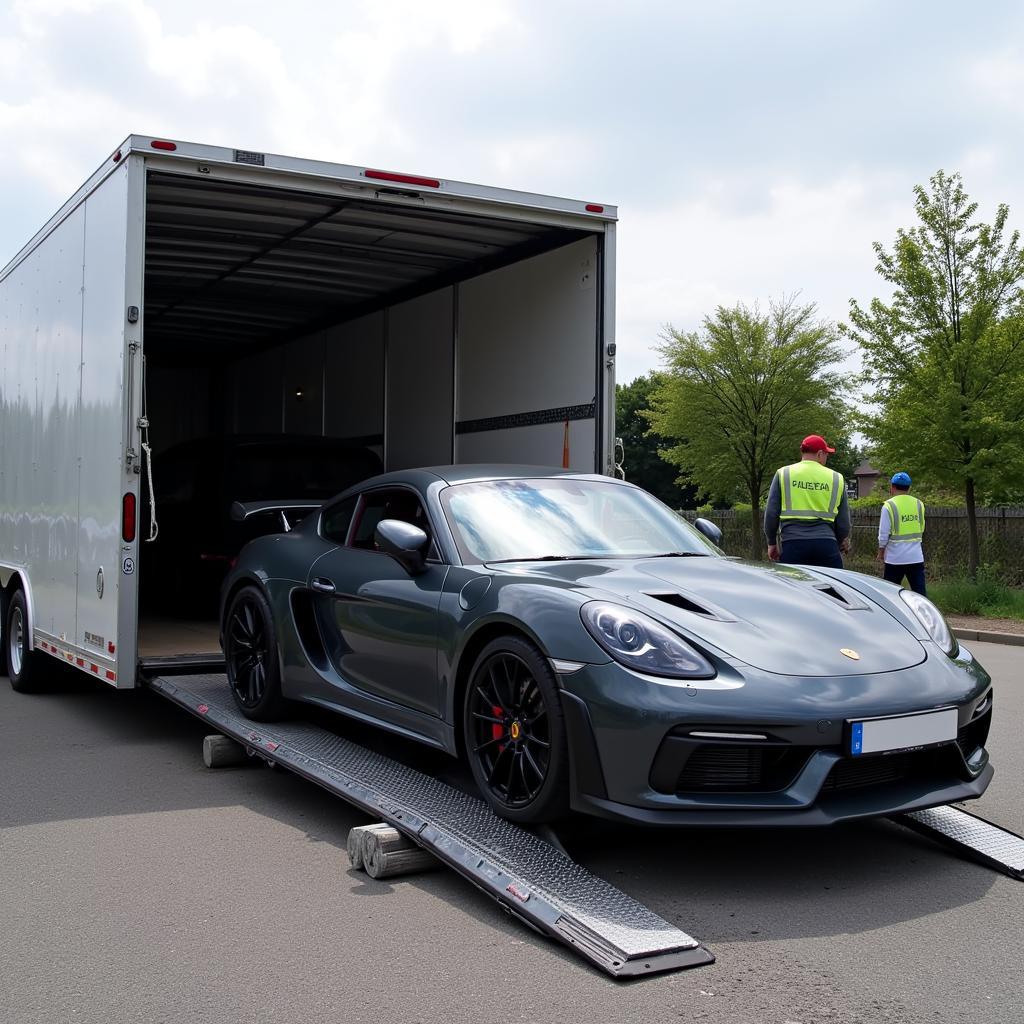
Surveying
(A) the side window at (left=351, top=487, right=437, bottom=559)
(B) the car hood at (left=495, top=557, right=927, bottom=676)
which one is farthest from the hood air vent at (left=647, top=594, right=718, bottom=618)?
(A) the side window at (left=351, top=487, right=437, bottom=559)

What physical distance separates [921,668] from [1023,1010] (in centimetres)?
136

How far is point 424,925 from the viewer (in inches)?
154

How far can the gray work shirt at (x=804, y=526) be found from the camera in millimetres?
9070

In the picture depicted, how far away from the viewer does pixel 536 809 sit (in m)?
4.31

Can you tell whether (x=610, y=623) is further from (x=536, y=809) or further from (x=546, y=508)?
(x=546, y=508)

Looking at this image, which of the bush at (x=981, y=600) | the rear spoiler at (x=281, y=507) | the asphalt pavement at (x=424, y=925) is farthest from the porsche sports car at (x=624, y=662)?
the bush at (x=981, y=600)

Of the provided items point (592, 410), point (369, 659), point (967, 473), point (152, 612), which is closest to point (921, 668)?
point (369, 659)

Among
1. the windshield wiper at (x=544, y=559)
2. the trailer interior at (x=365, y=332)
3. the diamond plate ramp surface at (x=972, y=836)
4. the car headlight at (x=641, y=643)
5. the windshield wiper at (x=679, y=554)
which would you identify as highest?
the trailer interior at (x=365, y=332)

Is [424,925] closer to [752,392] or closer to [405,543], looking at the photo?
[405,543]

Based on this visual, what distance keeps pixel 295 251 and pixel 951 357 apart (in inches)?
459

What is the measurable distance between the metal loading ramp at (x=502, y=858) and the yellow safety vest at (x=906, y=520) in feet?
27.6

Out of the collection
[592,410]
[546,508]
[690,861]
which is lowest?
[690,861]

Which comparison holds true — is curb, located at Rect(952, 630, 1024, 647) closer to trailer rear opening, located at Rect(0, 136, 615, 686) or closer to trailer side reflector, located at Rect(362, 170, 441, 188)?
trailer rear opening, located at Rect(0, 136, 615, 686)

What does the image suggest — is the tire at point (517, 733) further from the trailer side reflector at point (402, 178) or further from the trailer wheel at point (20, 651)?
the trailer wheel at point (20, 651)
